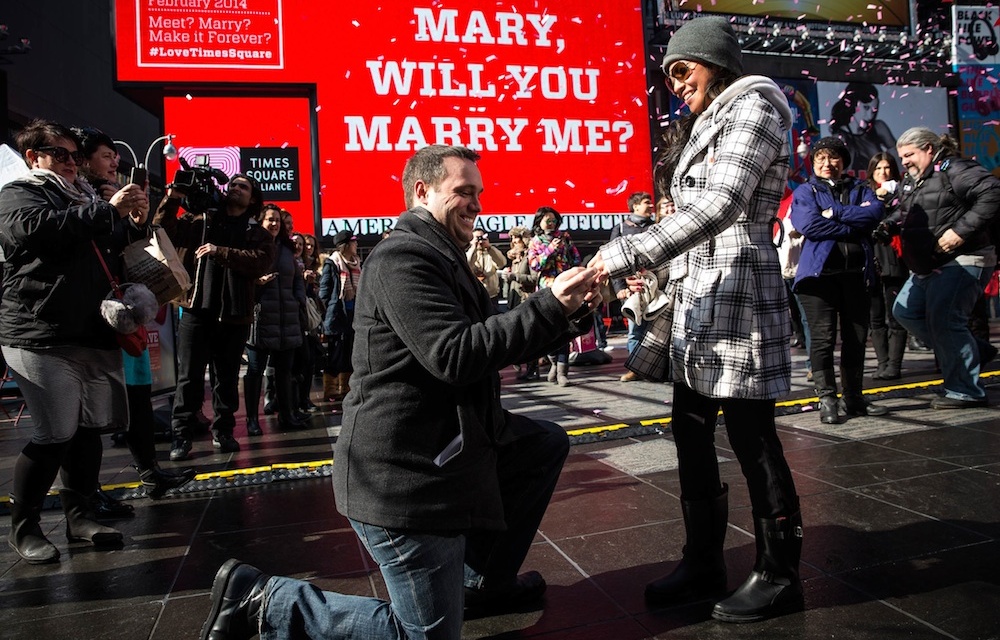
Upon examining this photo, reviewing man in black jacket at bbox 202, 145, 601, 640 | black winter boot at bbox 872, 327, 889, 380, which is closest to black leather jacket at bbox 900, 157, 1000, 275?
black winter boot at bbox 872, 327, 889, 380

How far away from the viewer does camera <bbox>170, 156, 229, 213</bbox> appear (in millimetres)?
5109

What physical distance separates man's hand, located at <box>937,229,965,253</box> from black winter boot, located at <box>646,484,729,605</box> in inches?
140

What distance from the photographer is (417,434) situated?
1.94 metres

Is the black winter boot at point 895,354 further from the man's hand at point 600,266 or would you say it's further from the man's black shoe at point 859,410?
the man's hand at point 600,266

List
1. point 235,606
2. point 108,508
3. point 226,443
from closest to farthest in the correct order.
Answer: point 235,606 < point 108,508 < point 226,443

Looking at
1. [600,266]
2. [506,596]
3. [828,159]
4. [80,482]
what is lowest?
[506,596]

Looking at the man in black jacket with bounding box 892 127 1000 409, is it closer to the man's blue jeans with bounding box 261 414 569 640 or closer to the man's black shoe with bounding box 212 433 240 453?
the man's blue jeans with bounding box 261 414 569 640

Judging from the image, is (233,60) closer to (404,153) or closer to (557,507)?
(404,153)

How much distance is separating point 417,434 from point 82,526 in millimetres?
2383

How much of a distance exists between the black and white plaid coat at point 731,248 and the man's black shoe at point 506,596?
87 centimetres

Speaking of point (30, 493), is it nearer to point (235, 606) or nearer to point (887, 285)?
point (235, 606)

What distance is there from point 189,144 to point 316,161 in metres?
3.60

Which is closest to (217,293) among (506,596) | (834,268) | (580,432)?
(580,432)

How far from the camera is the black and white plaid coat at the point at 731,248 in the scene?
2.21 metres
